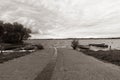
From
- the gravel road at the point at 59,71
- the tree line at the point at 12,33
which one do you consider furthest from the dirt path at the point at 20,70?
the tree line at the point at 12,33

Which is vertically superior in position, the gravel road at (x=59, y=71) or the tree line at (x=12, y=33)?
the tree line at (x=12, y=33)

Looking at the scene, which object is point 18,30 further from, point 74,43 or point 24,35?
point 74,43

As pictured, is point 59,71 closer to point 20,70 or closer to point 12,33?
point 20,70

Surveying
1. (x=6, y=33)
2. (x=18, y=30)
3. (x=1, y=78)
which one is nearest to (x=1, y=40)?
(x=6, y=33)

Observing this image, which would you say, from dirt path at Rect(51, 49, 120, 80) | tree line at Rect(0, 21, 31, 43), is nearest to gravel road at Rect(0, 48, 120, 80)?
dirt path at Rect(51, 49, 120, 80)

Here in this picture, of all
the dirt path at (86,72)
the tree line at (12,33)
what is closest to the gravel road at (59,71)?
the dirt path at (86,72)

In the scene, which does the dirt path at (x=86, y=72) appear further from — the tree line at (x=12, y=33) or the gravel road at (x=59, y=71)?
the tree line at (x=12, y=33)

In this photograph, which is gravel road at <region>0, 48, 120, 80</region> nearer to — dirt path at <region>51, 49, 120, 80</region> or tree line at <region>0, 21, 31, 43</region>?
dirt path at <region>51, 49, 120, 80</region>

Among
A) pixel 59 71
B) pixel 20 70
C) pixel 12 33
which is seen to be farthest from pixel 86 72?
pixel 12 33

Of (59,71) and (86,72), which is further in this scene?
(59,71)

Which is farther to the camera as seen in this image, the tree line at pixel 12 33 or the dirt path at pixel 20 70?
the tree line at pixel 12 33

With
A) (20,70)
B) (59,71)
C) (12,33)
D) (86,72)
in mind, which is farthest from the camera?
(12,33)

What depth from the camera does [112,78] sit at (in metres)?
8.73

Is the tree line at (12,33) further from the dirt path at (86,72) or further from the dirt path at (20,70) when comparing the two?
the dirt path at (86,72)
